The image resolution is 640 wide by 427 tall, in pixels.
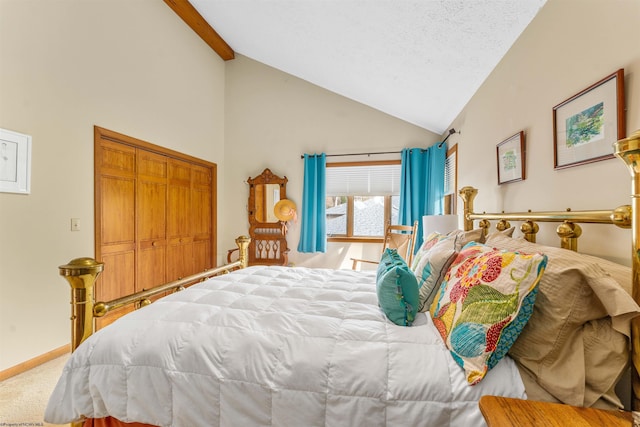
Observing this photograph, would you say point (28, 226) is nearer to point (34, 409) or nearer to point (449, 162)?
point (34, 409)

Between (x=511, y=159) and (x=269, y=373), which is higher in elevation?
(x=511, y=159)

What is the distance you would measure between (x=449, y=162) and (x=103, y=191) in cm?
384

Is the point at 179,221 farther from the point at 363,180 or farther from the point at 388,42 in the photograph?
the point at 388,42

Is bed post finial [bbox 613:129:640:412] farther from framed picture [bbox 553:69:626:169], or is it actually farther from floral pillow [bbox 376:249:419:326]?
floral pillow [bbox 376:249:419:326]

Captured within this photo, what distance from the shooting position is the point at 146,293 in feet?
4.82

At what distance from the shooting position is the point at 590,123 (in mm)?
1142

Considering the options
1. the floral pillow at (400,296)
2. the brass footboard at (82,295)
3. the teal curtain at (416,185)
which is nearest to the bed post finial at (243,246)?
the brass footboard at (82,295)

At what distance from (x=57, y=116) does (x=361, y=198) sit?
345 centimetres

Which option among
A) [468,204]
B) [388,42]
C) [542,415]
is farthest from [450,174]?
[542,415]

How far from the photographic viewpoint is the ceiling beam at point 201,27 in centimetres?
343

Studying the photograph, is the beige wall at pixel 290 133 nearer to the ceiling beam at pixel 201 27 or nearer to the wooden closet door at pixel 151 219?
the ceiling beam at pixel 201 27

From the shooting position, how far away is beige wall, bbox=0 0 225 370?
6.54 ft

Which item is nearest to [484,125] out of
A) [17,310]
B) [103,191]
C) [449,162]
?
[449,162]

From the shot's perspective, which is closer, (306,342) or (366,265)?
(306,342)
